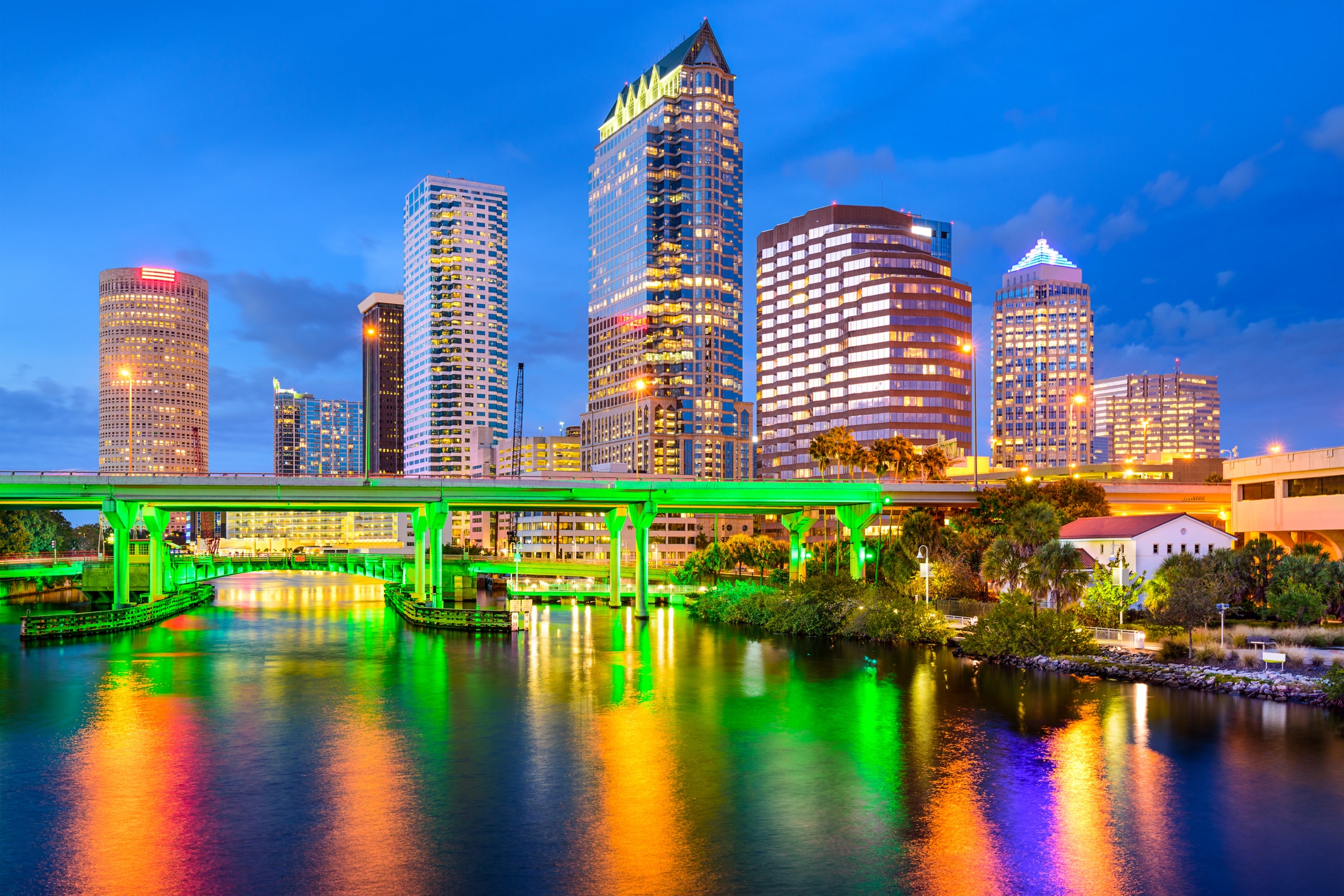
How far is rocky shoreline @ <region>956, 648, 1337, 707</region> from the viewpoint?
47.4 m

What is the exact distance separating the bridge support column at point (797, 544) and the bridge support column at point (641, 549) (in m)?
17.1

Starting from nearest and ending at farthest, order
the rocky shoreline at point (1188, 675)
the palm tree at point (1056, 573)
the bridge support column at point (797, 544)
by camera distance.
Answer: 1. the rocky shoreline at point (1188, 675)
2. the palm tree at point (1056, 573)
3. the bridge support column at point (797, 544)

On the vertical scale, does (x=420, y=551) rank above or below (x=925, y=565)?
below

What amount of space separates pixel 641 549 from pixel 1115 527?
50720mm

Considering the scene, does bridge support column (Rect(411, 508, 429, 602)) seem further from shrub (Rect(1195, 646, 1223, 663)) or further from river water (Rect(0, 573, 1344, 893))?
shrub (Rect(1195, 646, 1223, 663))


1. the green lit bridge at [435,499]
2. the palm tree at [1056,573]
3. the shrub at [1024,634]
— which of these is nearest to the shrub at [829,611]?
the shrub at [1024,634]

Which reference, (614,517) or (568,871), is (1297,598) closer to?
(568,871)

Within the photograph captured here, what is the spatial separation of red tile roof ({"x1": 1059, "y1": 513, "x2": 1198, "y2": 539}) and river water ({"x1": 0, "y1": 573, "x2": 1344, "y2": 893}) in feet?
81.4

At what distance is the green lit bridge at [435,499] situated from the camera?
323 feet

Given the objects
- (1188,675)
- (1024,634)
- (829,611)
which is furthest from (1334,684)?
(829,611)

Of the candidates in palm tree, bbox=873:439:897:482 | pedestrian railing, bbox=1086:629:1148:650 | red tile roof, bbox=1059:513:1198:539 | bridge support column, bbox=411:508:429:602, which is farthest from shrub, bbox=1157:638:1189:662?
bridge support column, bbox=411:508:429:602

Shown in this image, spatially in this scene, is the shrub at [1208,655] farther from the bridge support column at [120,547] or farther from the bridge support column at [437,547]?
the bridge support column at [120,547]

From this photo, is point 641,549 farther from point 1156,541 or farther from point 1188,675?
point 1188,675

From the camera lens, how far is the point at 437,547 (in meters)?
105
